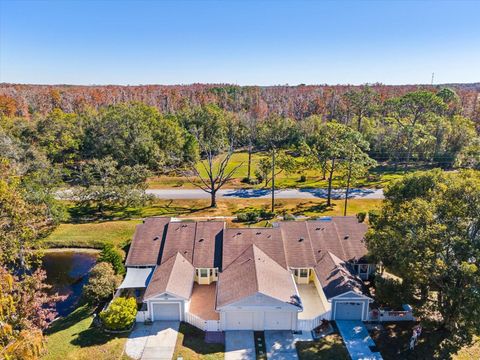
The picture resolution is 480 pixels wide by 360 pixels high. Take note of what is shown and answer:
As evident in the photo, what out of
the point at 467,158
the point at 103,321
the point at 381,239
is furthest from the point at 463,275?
the point at 467,158

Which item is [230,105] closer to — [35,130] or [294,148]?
[294,148]

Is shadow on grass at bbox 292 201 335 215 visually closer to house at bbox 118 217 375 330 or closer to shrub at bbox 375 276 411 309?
house at bbox 118 217 375 330

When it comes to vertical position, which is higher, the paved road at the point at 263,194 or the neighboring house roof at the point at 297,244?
the neighboring house roof at the point at 297,244

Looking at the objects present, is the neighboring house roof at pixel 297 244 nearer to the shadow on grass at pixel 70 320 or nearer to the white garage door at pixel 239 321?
the white garage door at pixel 239 321

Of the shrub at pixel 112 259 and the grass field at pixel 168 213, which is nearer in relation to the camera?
the shrub at pixel 112 259

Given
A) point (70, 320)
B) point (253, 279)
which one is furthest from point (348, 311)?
point (70, 320)

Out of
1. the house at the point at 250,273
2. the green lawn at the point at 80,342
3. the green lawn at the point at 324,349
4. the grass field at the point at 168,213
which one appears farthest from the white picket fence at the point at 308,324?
the grass field at the point at 168,213
